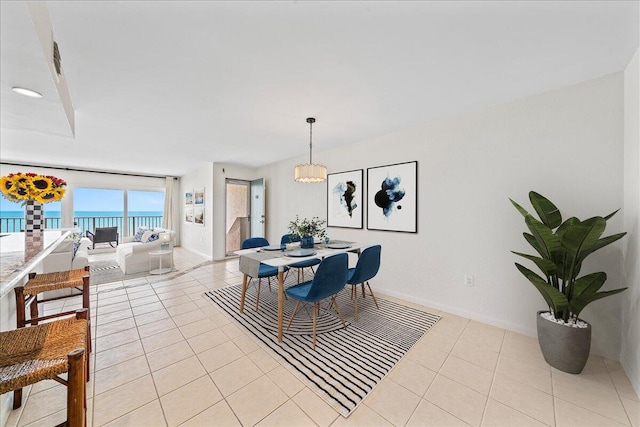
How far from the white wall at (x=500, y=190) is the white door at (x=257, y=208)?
3012mm

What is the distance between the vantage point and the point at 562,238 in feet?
5.63

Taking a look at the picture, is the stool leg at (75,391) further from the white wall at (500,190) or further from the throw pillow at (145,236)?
the throw pillow at (145,236)

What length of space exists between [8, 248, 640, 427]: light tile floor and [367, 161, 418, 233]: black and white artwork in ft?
4.67

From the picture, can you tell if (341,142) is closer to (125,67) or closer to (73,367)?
(125,67)

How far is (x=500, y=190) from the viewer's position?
98.7 inches

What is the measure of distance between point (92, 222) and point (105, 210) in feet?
1.58

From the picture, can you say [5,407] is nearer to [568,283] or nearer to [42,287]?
[42,287]

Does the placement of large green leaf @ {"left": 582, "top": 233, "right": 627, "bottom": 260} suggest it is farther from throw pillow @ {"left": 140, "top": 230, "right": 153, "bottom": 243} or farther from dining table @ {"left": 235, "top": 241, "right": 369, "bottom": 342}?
throw pillow @ {"left": 140, "top": 230, "right": 153, "bottom": 243}

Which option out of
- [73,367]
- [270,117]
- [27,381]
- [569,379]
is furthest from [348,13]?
[569,379]

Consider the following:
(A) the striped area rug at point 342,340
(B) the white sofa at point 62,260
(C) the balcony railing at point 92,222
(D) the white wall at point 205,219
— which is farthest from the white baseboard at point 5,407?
(C) the balcony railing at point 92,222

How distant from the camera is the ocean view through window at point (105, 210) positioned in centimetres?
623

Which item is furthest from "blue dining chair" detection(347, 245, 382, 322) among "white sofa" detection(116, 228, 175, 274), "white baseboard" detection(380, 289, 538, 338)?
"white sofa" detection(116, 228, 175, 274)

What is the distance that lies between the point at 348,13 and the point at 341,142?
98.7 inches

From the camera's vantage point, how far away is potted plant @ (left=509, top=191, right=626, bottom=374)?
1.68m
